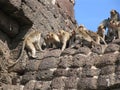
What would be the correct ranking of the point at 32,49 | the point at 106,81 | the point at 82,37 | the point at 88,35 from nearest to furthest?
the point at 106,81, the point at 82,37, the point at 88,35, the point at 32,49

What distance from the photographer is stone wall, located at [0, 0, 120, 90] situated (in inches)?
328

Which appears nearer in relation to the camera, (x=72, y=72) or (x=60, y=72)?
(x=72, y=72)

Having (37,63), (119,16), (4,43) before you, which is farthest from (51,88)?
(119,16)

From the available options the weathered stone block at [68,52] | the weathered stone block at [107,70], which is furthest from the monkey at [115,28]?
the weathered stone block at [107,70]

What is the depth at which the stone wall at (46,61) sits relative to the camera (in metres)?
8.32

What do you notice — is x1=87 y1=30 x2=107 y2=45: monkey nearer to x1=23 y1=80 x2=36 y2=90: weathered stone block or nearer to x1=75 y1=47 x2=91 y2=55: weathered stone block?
x1=75 y1=47 x2=91 y2=55: weathered stone block

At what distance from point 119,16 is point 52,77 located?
3.45 meters

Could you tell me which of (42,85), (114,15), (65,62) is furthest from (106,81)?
(114,15)

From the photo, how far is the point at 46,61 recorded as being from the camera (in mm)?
9273

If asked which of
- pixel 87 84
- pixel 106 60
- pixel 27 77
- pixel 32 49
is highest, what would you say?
pixel 32 49

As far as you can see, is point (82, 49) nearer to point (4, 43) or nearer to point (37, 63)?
point (37, 63)

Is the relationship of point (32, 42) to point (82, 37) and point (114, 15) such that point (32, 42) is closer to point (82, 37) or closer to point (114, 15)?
point (82, 37)

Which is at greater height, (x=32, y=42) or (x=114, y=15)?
(x=114, y=15)

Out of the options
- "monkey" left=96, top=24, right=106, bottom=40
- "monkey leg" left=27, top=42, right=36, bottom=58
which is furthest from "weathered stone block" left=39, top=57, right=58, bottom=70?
"monkey" left=96, top=24, right=106, bottom=40
